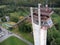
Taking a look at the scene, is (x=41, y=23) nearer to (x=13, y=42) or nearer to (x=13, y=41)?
(x=13, y=42)

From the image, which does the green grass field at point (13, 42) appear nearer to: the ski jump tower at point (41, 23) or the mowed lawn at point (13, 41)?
the mowed lawn at point (13, 41)

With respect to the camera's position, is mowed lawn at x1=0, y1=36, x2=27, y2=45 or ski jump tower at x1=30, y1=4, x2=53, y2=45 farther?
mowed lawn at x1=0, y1=36, x2=27, y2=45

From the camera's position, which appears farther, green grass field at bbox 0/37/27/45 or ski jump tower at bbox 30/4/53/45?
green grass field at bbox 0/37/27/45

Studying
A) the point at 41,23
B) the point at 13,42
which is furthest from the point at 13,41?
the point at 41,23

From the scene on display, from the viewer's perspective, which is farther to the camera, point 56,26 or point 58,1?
point 58,1

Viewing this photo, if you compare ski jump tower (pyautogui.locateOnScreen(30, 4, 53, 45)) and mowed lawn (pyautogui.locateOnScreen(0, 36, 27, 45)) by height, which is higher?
ski jump tower (pyautogui.locateOnScreen(30, 4, 53, 45))

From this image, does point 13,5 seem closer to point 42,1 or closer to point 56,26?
point 42,1

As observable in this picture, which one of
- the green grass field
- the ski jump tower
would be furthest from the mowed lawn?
the ski jump tower

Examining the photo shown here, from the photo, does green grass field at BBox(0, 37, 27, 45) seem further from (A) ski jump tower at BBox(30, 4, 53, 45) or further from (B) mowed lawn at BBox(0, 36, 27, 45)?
(A) ski jump tower at BBox(30, 4, 53, 45)

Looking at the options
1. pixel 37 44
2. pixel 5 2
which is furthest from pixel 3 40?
pixel 5 2

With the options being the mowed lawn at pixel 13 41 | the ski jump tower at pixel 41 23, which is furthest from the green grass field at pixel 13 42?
the ski jump tower at pixel 41 23

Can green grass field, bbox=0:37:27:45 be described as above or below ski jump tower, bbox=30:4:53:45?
below
